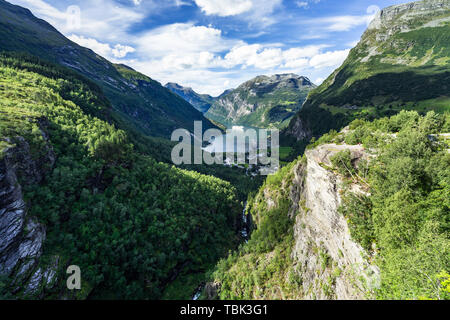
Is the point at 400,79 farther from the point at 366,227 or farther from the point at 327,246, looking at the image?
the point at 366,227

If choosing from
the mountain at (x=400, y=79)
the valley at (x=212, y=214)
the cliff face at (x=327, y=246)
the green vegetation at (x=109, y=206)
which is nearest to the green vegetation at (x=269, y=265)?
the valley at (x=212, y=214)

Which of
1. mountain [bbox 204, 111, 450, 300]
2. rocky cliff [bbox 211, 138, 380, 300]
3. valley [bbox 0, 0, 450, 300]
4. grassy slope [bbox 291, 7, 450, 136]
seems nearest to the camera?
mountain [bbox 204, 111, 450, 300]

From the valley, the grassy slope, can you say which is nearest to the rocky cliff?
the valley

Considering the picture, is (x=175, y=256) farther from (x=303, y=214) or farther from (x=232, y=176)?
(x=232, y=176)

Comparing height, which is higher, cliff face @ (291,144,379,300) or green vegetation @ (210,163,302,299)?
cliff face @ (291,144,379,300)

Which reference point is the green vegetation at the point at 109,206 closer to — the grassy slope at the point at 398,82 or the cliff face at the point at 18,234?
the cliff face at the point at 18,234

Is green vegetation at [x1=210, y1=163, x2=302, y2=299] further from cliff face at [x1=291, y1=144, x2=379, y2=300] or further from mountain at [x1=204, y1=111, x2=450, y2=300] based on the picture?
cliff face at [x1=291, y1=144, x2=379, y2=300]
